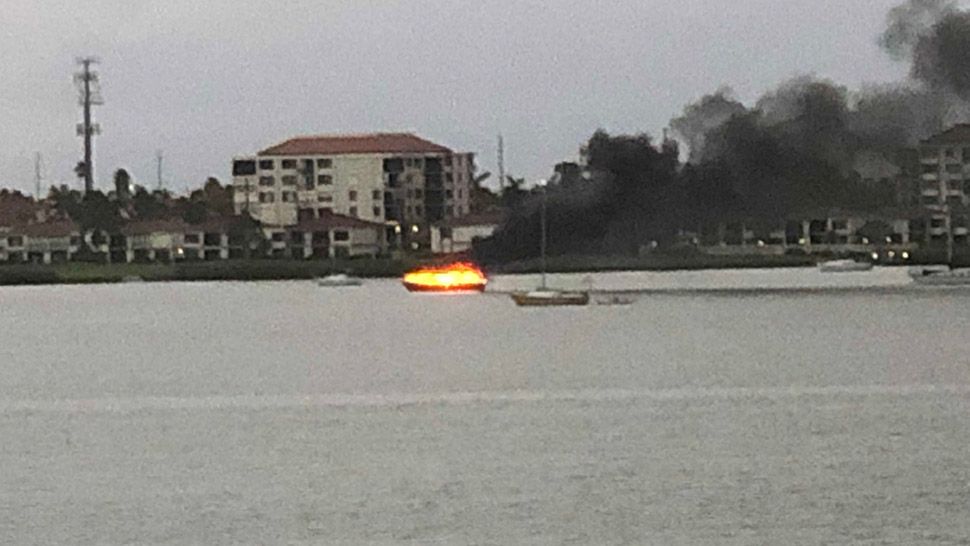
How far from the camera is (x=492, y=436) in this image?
20.4 m

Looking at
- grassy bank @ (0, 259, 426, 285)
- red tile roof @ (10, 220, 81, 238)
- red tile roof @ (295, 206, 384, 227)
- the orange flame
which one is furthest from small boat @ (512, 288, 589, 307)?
red tile roof @ (10, 220, 81, 238)

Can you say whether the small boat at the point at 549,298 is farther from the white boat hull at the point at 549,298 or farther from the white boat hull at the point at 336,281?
the white boat hull at the point at 336,281

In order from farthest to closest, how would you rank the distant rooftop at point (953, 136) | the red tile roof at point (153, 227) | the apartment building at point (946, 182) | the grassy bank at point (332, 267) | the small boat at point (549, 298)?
1. the red tile roof at point (153, 227)
2. the grassy bank at point (332, 267)
3. the apartment building at point (946, 182)
4. the distant rooftop at point (953, 136)
5. the small boat at point (549, 298)

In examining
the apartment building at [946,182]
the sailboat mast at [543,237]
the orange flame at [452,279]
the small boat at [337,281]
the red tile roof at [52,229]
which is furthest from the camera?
the red tile roof at [52,229]

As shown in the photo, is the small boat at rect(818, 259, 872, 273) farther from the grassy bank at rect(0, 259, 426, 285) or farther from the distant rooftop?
the grassy bank at rect(0, 259, 426, 285)

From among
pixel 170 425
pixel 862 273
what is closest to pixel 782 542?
pixel 170 425

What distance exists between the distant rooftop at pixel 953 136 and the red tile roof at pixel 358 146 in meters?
30.8

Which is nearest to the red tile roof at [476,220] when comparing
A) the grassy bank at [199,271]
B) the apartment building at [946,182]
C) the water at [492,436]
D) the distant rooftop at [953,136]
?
the grassy bank at [199,271]

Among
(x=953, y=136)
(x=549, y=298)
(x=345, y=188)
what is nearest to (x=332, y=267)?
(x=345, y=188)

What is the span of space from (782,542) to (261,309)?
164ft

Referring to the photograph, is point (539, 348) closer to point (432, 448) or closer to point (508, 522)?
point (432, 448)

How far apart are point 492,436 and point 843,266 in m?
50.4

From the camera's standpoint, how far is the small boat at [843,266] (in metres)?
68.6

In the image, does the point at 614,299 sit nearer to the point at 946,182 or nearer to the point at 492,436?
the point at 946,182
